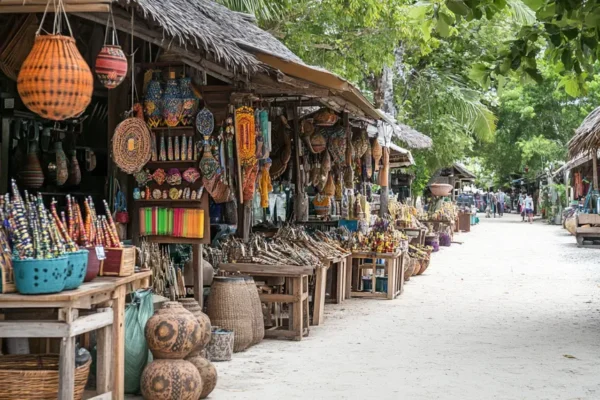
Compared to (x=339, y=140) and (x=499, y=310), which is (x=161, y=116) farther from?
(x=499, y=310)

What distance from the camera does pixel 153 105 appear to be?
717cm

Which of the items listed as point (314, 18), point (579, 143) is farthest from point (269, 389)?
point (314, 18)

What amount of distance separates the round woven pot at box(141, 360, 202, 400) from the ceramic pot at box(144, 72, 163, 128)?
8.25 feet

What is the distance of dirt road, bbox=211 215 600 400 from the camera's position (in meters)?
6.24

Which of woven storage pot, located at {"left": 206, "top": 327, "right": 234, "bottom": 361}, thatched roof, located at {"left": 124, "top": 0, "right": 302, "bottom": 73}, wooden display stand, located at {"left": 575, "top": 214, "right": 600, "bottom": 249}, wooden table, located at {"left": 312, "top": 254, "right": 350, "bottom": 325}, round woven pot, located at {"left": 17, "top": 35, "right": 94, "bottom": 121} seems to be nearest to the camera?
round woven pot, located at {"left": 17, "top": 35, "right": 94, "bottom": 121}

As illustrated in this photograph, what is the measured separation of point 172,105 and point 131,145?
563 mm

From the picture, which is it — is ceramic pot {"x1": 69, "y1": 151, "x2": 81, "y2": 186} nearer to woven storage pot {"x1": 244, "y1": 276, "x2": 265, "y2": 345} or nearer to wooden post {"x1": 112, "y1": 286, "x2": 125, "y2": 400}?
woven storage pot {"x1": 244, "y1": 276, "x2": 265, "y2": 345}

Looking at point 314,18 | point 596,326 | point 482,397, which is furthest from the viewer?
point 314,18

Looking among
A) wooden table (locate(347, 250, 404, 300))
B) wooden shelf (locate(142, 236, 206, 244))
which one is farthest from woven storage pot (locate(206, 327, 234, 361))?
wooden table (locate(347, 250, 404, 300))

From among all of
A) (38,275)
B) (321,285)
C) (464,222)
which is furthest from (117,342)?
(464,222)

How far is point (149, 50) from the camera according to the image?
24.4ft

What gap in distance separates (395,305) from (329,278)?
983mm

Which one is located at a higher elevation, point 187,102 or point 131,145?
point 187,102

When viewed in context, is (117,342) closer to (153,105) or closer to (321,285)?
(153,105)
